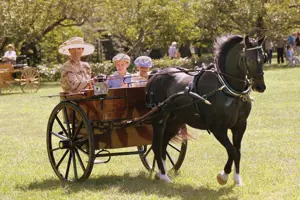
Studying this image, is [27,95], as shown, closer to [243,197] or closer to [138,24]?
[138,24]

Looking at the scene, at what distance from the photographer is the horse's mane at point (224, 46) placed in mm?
7295

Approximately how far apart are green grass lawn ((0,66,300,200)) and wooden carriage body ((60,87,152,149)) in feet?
1.66

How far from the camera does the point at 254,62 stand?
6.96 m

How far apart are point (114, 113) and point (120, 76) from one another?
767 millimetres

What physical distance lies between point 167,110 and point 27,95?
17.4 metres

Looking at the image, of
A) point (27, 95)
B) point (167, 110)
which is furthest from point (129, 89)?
point (27, 95)

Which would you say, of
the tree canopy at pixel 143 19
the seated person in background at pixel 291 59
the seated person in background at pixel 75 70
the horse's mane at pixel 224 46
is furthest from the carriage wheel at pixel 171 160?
the seated person in background at pixel 291 59

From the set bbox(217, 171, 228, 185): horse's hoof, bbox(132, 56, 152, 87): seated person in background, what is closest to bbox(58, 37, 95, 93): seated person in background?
bbox(132, 56, 152, 87): seated person in background

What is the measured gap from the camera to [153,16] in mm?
34844

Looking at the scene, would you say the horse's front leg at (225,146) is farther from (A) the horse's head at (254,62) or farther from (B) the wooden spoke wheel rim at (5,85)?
(B) the wooden spoke wheel rim at (5,85)

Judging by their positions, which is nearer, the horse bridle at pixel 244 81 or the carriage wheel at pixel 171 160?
the horse bridle at pixel 244 81

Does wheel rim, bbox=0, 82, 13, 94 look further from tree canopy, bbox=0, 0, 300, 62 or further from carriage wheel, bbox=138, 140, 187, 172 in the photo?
carriage wheel, bbox=138, 140, 187, 172

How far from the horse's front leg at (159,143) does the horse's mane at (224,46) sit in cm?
112

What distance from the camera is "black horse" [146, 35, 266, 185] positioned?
7.03 metres
